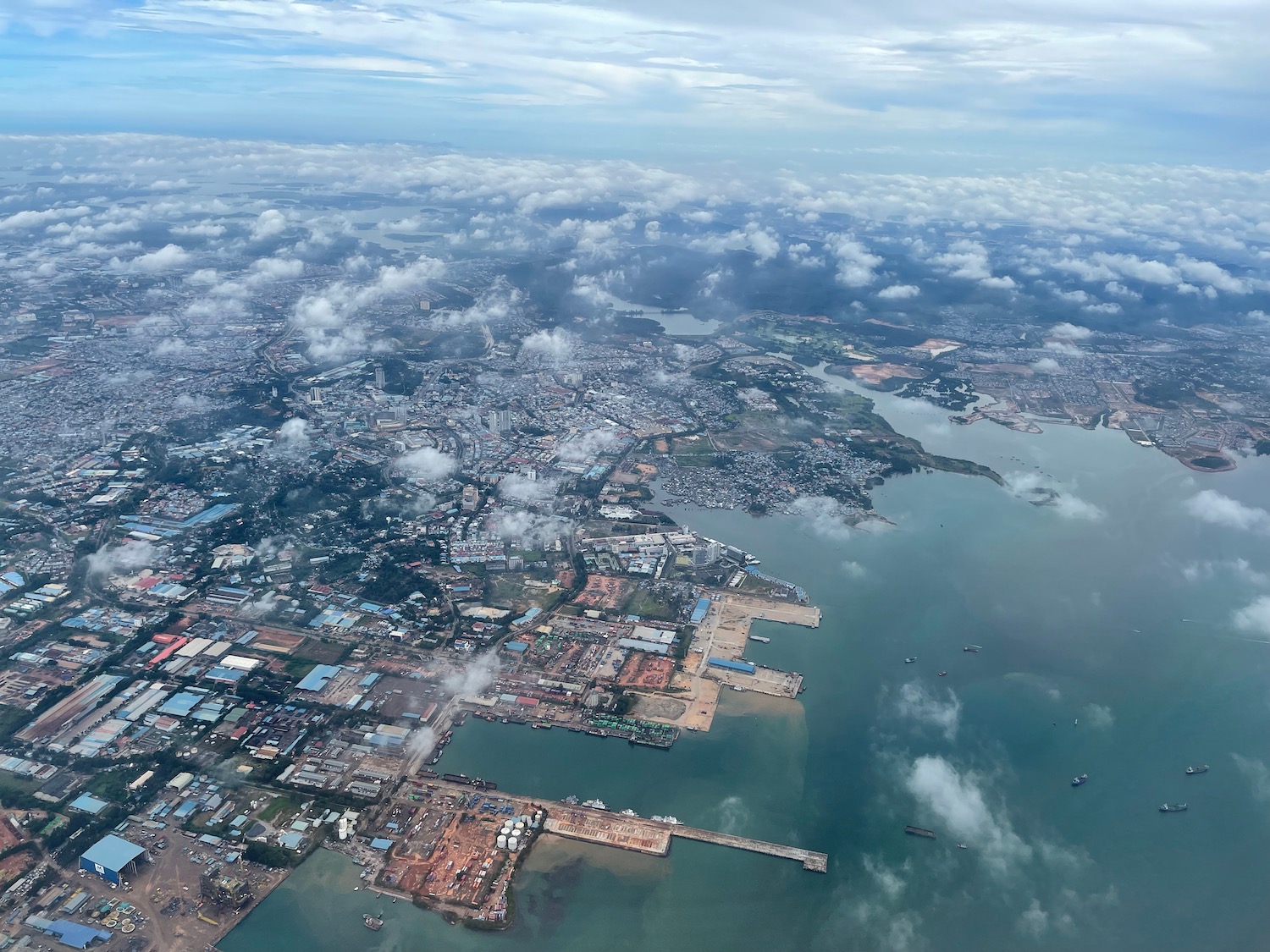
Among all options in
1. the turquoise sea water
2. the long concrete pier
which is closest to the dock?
the long concrete pier

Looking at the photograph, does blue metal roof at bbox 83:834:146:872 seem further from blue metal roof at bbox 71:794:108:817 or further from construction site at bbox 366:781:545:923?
construction site at bbox 366:781:545:923

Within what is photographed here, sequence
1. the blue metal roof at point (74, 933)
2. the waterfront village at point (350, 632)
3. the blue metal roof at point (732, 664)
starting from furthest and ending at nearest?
1. the blue metal roof at point (732, 664)
2. the waterfront village at point (350, 632)
3. the blue metal roof at point (74, 933)

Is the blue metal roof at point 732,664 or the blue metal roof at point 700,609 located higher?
the blue metal roof at point 700,609

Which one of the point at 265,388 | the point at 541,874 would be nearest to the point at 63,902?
the point at 541,874

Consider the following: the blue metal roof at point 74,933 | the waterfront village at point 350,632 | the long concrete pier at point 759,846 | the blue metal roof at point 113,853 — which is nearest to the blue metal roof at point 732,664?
the waterfront village at point 350,632

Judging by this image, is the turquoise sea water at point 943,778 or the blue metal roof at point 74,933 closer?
the blue metal roof at point 74,933

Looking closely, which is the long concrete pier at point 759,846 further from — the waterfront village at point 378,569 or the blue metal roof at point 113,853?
the blue metal roof at point 113,853

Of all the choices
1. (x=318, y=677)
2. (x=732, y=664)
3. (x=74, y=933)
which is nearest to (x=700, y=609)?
(x=732, y=664)
